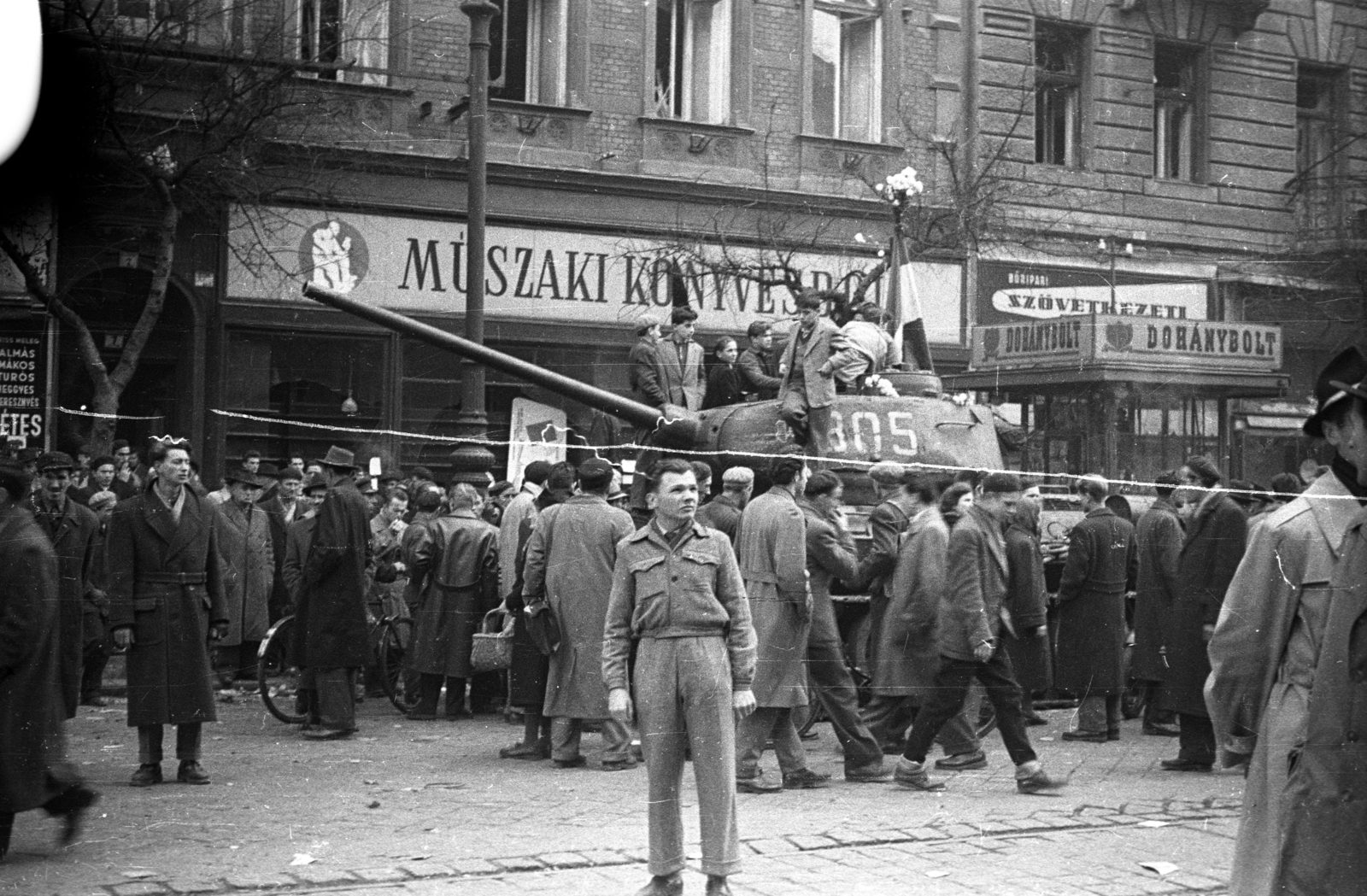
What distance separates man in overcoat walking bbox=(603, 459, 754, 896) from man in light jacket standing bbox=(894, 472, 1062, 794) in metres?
2.65

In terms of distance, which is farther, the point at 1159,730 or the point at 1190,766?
the point at 1159,730

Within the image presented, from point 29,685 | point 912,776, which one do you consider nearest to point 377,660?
point 912,776

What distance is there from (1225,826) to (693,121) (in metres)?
16.8

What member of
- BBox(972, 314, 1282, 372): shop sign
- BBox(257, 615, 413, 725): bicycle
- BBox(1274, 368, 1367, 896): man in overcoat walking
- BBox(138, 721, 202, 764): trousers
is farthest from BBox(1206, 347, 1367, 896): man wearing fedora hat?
BBox(972, 314, 1282, 372): shop sign

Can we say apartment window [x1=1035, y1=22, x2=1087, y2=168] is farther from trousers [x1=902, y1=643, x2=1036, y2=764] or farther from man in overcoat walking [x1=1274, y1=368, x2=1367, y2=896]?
man in overcoat walking [x1=1274, y1=368, x2=1367, y2=896]

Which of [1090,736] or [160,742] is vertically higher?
[160,742]

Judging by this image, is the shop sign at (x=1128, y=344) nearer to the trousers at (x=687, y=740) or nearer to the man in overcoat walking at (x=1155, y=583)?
the man in overcoat walking at (x=1155, y=583)

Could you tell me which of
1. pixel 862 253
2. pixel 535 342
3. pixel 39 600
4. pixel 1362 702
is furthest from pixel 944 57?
pixel 1362 702

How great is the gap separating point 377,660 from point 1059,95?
1733 cm

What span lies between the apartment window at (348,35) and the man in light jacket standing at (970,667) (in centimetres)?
1353

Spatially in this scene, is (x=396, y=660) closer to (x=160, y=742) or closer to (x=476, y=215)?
(x=160, y=742)

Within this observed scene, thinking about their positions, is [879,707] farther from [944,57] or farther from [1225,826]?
[944,57]

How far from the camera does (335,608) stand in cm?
1113

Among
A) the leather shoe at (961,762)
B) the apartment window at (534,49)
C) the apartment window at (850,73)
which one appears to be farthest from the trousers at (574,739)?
the apartment window at (850,73)
